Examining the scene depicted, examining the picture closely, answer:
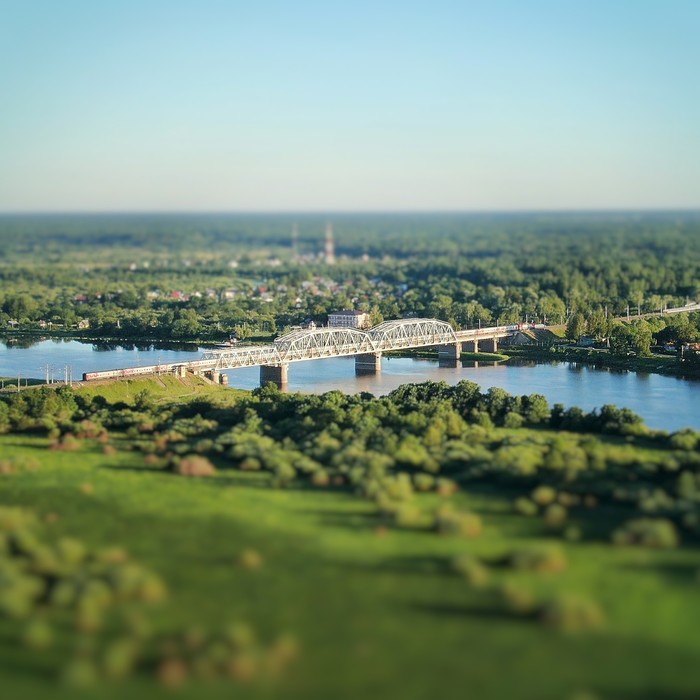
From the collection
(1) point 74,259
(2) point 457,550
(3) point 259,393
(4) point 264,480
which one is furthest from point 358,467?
(1) point 74,259

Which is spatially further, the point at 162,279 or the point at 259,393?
the point at 162,279

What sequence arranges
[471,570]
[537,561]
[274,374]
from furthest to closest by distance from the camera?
1. [274,374]
2. [537,561]
3. [471,570]

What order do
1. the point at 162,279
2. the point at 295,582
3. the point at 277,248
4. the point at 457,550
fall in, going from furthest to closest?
the point at 277,248, the point at 162,279, the point at 457,550, the point at 295,582

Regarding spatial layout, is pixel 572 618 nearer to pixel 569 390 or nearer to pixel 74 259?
pixel 569 390

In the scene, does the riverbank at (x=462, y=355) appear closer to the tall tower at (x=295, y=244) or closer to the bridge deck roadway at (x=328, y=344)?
the bridge deck roadway at (x=328, y=344)

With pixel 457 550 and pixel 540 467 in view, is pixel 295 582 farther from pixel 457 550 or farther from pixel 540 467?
pixel 540 467

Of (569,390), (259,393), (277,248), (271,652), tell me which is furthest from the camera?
(277,248)

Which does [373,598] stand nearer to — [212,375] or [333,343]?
[212,375]

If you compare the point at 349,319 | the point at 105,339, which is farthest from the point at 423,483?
the point at 105,339
